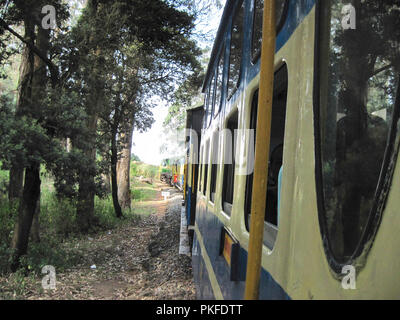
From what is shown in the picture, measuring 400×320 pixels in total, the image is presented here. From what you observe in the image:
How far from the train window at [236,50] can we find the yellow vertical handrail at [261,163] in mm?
1441

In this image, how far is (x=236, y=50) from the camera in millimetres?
2994

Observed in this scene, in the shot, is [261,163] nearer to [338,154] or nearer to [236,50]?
[338,154]

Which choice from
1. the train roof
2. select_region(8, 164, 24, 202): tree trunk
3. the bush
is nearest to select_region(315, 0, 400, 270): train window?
the train roof

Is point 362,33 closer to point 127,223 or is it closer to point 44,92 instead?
point 44,92

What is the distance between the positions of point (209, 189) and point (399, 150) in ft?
11.4

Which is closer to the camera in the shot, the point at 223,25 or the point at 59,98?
the point at 223,25

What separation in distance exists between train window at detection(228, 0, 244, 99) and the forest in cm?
388

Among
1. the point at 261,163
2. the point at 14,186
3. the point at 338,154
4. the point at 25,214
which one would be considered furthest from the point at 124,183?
the point at 338,154

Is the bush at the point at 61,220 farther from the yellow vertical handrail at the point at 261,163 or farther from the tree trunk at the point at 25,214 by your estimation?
the yellow vertical handrail at the point at 261,163

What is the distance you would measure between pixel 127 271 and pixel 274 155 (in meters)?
5.13

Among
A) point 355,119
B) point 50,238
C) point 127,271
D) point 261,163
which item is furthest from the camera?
point 50,238

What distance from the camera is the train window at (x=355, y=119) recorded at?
86 centimetres
